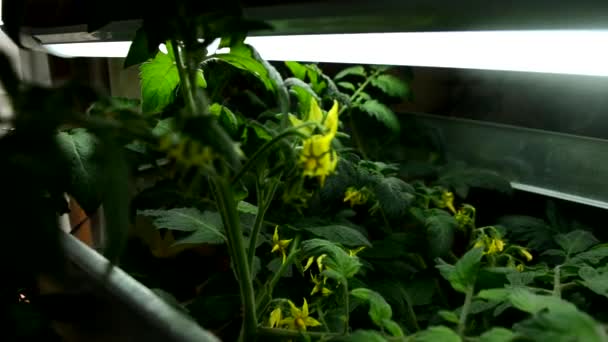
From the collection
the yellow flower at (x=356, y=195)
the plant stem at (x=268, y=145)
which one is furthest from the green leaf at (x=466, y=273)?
the yellow flower at (x=356, y=195)

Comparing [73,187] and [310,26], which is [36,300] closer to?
[73,187]

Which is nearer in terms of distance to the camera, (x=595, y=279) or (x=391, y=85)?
(x=595, y=279)

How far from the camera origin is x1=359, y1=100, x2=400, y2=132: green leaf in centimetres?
85

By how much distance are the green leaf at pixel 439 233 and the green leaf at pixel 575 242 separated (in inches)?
5.4

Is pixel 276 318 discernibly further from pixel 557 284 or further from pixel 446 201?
pixel 446 201

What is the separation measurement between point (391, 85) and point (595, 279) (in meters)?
0.52

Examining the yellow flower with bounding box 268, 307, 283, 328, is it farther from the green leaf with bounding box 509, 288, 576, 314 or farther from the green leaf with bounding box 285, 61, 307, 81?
the green leaf with bounding box 285, 61, 307, 81

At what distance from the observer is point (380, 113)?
0.86 meters

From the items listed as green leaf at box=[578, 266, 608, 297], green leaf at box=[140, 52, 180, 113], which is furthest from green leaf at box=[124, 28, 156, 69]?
green leaf at box=[578, 266, 608, 297]

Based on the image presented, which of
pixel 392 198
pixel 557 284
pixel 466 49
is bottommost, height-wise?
pixel 557 284

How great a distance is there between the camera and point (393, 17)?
1.24 ft

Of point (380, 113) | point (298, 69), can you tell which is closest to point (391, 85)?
point (380, 113)

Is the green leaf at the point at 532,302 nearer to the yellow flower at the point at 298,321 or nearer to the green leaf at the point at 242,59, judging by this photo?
the yellow flower at the point at 298,321

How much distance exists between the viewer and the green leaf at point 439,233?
63cm
